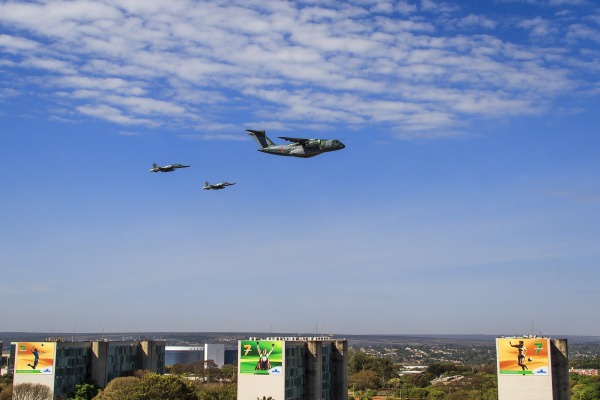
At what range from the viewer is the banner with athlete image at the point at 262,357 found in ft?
400

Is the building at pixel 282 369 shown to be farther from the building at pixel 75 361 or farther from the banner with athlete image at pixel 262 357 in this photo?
the building at pixel 75 361

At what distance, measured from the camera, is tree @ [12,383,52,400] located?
124 meters

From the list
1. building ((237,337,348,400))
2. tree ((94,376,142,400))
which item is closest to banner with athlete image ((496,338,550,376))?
building ((237,337,348,400))

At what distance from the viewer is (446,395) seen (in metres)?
189

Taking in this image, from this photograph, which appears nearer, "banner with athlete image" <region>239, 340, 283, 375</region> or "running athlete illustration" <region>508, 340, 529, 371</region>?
"banner with athlete image" <region>239, 340, 283, 375</region>

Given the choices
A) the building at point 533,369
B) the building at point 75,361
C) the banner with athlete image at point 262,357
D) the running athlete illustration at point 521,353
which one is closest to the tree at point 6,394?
the building at point 75,361

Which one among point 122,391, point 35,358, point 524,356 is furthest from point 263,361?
point 524,356

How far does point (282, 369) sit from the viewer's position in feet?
398

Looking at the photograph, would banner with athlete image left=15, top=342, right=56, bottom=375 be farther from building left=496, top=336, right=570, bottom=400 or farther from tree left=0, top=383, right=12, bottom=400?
building left=496, top=336, right=570, bottom=400

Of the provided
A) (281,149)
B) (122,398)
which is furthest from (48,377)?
(281,149)

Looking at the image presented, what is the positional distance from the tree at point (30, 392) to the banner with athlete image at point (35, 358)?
441 centimetres

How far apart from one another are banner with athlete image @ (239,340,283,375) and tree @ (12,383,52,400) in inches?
1424

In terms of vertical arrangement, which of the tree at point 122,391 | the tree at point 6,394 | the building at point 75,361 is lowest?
the tree at point 6,394

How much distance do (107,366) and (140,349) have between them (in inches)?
525
